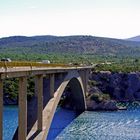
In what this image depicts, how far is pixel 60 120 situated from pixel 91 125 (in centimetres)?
646

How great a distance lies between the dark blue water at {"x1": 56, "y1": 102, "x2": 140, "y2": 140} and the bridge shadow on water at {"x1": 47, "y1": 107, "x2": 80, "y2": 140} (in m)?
0.75

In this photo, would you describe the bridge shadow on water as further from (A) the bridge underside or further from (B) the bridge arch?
(A) the bridge underside

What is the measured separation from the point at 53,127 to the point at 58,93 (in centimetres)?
1580

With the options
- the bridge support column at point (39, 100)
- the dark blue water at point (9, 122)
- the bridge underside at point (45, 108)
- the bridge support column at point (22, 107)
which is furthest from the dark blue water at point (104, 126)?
the bridge support column at point (22, 107)

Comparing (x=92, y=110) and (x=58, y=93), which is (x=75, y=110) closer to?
(x=92, y=110)

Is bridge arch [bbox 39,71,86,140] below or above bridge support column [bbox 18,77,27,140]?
below

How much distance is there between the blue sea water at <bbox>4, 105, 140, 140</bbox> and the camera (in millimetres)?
52312

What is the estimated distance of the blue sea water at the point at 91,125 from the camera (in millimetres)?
52312

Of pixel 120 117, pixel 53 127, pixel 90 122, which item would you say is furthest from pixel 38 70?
pixel 120 117

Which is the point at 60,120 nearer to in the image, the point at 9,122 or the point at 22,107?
the point at 9,122

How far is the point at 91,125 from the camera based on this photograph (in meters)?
61.2

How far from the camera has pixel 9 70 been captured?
25.5 metres

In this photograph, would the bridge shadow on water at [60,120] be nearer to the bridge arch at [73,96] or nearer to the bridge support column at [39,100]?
the bridge arch at [73,96]

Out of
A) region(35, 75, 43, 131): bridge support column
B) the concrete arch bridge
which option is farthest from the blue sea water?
region(35, 75, 43, 131): bridge support column
